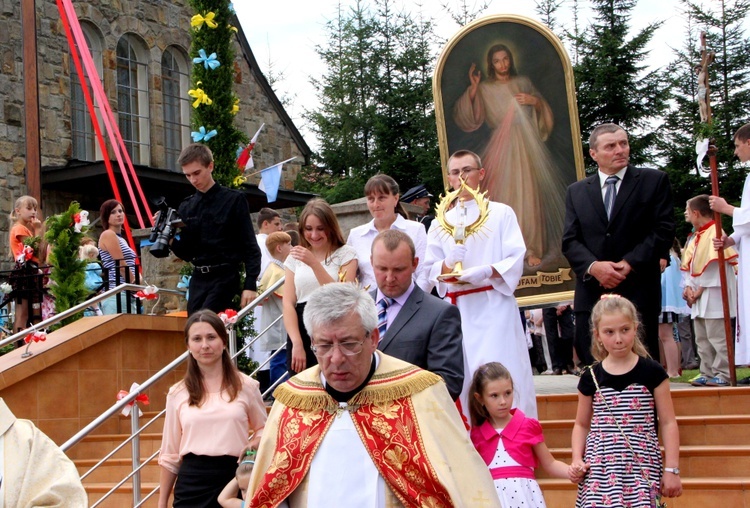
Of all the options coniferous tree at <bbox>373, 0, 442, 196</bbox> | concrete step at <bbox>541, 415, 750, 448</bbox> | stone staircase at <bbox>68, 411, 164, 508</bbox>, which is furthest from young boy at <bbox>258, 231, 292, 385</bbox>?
coniferous tree at <bbox>373, 0, 442, 196</bbox>

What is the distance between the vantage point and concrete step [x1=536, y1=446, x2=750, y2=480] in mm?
7090

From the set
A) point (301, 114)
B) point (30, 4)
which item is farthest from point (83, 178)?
point (301, 114)

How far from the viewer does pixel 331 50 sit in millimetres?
31250

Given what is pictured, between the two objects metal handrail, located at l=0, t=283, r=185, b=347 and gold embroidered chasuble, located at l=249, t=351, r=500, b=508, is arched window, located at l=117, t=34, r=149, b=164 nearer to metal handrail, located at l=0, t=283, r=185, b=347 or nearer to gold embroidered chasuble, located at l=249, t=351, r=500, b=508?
metal handrail, located at l=0, t=283, r=185, b=347

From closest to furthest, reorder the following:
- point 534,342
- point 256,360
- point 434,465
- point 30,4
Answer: point 434,465, point 256,360, point 30,4, point 534,342

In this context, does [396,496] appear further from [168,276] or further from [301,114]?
[301,114]

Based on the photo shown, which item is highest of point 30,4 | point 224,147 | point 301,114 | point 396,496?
point 301,114

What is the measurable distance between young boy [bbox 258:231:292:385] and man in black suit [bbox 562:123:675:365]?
3.37m

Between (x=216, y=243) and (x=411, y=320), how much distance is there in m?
3.70

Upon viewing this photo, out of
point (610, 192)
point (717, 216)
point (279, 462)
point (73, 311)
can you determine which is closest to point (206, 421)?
point (279, 462)

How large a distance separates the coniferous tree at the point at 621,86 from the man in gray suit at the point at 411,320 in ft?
69.3

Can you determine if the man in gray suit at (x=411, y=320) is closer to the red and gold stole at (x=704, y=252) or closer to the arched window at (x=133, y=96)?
the red and gold stole at (x=704, y=252)

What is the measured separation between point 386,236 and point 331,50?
87.9 feet

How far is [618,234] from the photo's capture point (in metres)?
7.19
